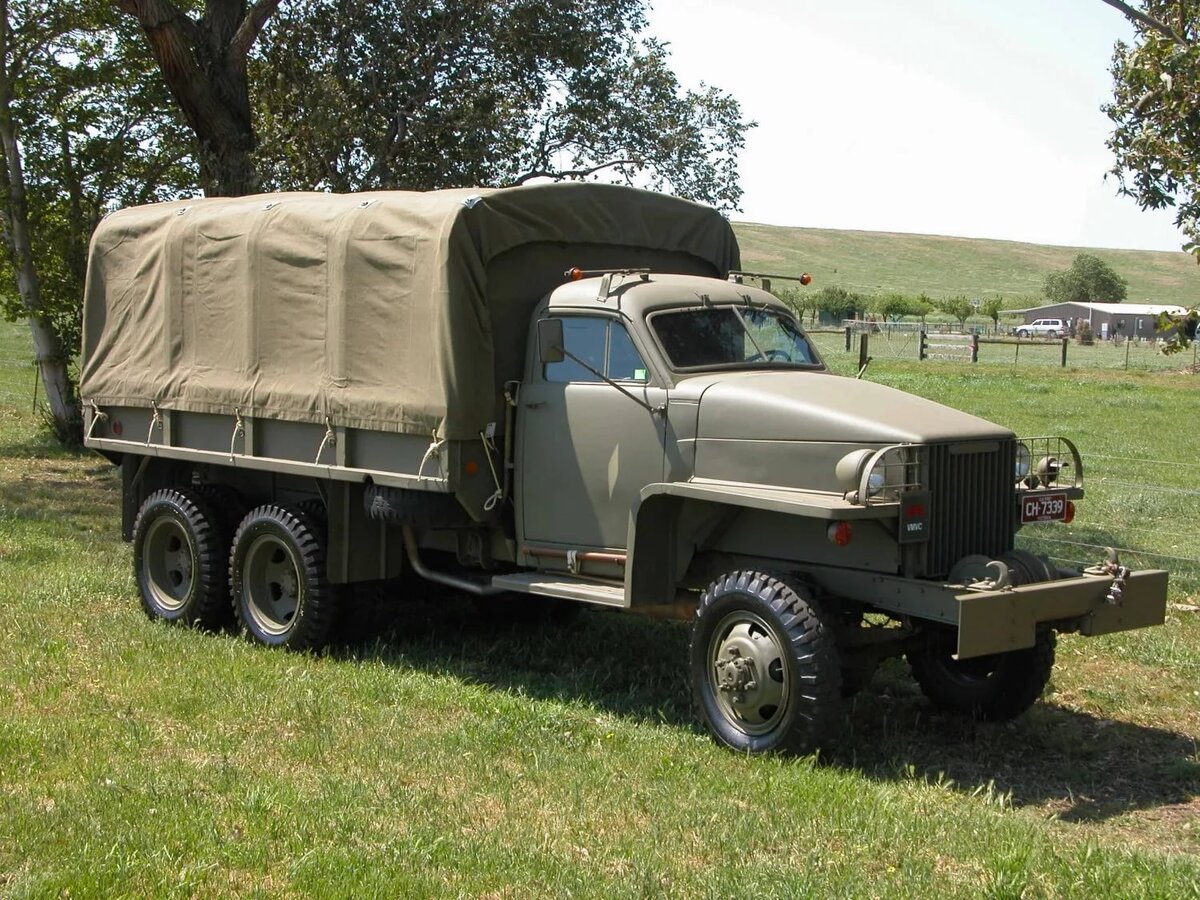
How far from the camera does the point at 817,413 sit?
7547 millimetres

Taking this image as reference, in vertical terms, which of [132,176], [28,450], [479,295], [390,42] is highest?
[390,42]

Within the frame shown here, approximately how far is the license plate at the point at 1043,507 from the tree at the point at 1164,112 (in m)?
2.31

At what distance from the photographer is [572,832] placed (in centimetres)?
621

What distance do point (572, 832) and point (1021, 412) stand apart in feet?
78.7

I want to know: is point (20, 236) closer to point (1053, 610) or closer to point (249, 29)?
point (249, 29)

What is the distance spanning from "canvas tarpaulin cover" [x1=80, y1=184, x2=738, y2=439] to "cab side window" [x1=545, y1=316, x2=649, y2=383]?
0.40 metres

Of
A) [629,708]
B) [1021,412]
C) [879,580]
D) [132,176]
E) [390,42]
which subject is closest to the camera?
[879,580]

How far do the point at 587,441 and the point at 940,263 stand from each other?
134m

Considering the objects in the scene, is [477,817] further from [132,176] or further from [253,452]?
[132,176]

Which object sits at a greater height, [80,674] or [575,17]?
[575,17]

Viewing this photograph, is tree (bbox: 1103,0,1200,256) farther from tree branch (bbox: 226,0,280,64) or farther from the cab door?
tree branch (bbox: 226,0,280,64)

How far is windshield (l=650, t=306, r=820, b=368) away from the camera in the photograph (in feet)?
27.9

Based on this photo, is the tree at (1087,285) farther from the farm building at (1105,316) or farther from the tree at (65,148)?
the tree at (65,148)

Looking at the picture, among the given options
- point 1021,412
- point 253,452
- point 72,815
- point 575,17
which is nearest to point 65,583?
point 253,452
